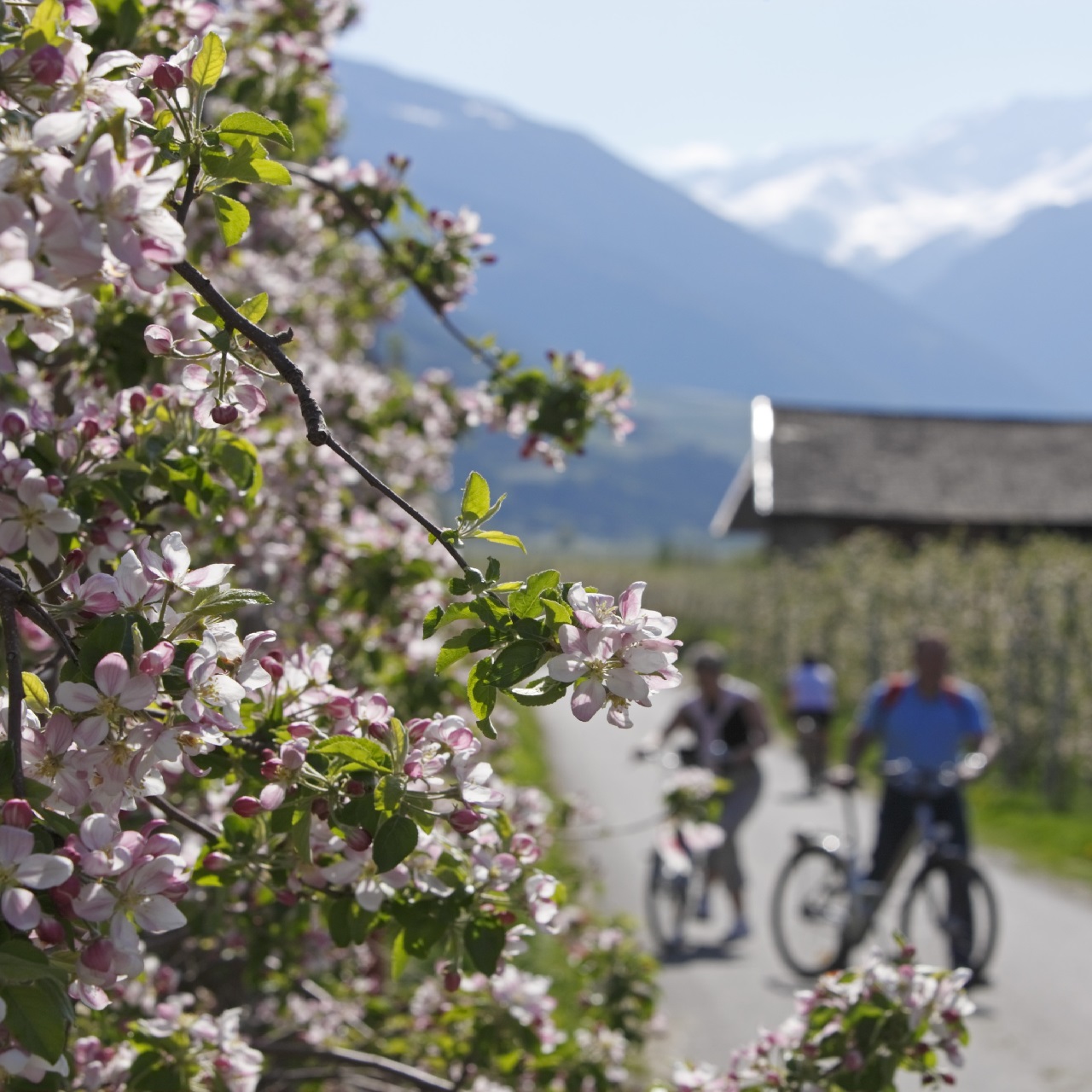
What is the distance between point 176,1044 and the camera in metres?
2.31

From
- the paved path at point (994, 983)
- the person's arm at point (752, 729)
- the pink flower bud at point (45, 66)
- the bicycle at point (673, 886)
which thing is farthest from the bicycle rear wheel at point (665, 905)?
the pink flower bud at point (45, 66)

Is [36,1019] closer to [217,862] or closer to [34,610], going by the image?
[34,610]

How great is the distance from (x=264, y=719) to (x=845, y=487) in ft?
122

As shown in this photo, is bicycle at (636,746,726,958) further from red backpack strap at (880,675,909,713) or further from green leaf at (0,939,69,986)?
green leaf at (0,939,69,986)

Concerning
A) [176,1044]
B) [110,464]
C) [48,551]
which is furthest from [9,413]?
[176,1044]

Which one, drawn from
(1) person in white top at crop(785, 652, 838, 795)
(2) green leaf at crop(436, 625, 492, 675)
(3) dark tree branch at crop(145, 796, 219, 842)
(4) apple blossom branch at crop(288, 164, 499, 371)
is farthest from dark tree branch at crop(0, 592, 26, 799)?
(1) person in white top at crop(785, 652, 838, 795)

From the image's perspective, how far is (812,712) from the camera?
1650 cm

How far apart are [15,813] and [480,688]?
52 centimetres

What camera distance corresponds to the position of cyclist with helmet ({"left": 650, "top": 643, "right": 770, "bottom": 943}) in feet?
30.4

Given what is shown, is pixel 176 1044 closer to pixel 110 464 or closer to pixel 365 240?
pixel 110 464

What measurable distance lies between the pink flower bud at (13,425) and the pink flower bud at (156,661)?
0.63 metres

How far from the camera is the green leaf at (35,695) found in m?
1.66

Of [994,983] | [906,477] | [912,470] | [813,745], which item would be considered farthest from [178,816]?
[912,470]

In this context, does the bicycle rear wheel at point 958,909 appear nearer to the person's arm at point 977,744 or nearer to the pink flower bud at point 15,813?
the person's arm at point 977,744
